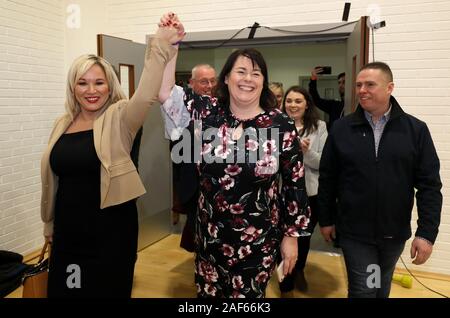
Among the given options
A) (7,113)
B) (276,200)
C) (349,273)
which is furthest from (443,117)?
(7,113)

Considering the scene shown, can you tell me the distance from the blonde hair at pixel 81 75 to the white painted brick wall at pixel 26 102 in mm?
1866

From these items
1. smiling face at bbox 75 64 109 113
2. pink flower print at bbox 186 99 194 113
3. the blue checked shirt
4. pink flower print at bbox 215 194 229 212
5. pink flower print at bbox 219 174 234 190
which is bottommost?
pink flower print at bbox 215 194 229 212

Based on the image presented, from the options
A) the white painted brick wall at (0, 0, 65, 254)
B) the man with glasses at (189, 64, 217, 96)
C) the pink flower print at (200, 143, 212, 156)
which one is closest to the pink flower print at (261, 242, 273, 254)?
the pink flower print at (200, 143, 212, 156)

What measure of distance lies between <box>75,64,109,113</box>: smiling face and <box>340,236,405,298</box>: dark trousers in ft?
4.79

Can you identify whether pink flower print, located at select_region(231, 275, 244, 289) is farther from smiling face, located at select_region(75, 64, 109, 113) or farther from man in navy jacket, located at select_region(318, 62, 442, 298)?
smiling face, located at select_region(75, 64, 109, 113)

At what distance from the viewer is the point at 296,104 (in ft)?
9.75

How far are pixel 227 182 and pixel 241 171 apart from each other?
0.24 feet

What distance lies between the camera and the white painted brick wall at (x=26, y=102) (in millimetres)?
3229

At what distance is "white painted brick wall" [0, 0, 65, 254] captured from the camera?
3.23m

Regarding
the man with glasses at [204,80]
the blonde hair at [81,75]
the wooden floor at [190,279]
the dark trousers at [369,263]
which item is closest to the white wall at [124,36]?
the wooden floor at [190,279]

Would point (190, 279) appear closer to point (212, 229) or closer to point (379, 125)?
point (212, 229)

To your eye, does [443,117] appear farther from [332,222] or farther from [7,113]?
[7,113]

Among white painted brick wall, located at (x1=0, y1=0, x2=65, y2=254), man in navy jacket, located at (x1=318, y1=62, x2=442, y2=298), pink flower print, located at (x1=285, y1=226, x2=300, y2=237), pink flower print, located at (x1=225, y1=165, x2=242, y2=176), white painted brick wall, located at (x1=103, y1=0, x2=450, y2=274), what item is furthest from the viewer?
white painted brick wall, located at (x1=0, y1=0, x2=65, y2=254)

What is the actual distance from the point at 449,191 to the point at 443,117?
610mm
